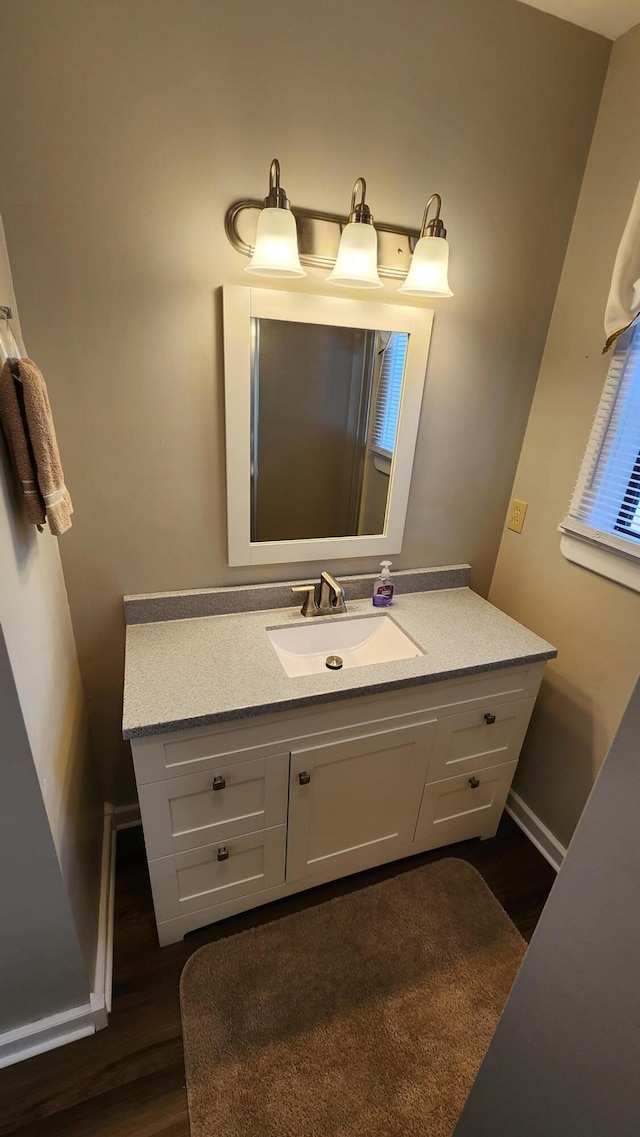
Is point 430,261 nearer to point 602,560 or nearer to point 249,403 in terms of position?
point 249,403

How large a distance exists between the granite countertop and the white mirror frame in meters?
0.21

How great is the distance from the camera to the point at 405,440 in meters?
1.53

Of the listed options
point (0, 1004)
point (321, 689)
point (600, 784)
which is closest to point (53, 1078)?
point (0, 1004)

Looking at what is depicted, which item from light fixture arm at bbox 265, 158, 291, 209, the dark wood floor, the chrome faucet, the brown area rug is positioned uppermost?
light fixture arm at bbox 265, 158, 291, 209

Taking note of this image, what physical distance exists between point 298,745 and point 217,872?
46 cm

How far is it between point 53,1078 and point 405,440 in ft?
6.20

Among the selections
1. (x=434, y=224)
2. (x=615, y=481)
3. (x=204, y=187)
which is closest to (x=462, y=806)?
(x=615, y=481)

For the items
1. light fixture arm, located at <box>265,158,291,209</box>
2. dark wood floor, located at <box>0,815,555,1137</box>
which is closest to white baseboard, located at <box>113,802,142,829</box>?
dark wood floor, located at <box>0,815,555,1137</box>

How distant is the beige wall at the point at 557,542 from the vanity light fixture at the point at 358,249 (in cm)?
71

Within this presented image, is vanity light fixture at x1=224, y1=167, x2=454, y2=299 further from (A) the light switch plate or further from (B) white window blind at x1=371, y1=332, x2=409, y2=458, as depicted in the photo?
(A) the light switch plate

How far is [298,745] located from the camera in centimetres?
126

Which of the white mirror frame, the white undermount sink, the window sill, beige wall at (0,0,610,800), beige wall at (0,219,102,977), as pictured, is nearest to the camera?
beige wall at (0,219,102,977)

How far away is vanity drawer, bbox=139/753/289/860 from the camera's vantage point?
3.88 ft

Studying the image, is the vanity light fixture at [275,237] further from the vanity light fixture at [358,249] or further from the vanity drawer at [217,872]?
the vanity drawer at [217,872]
